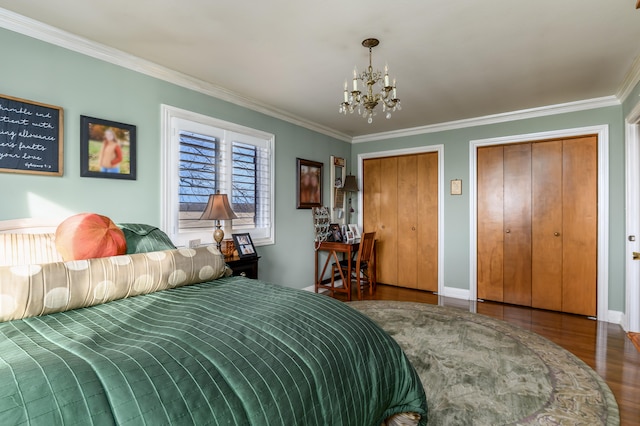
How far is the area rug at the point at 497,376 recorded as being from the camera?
185cm

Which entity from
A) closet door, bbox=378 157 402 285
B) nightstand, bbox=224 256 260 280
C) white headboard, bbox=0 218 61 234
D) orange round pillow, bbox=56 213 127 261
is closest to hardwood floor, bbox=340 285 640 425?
closet door, bbox=378 157 402 285

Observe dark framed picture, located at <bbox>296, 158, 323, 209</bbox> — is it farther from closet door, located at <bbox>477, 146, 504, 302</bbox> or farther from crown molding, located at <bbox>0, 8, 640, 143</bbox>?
closet door, located at <bbox>477, 146, 504, 302</bbox>

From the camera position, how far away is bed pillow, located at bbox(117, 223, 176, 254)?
78.3 inches

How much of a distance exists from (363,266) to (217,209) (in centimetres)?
252

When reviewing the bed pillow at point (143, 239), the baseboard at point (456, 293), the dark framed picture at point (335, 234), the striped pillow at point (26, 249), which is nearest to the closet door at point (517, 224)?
the baseboard at point (456, 293)

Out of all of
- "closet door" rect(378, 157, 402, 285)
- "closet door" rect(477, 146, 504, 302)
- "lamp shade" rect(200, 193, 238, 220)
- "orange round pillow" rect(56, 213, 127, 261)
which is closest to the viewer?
"orange round pillow" rect(56, 213, 127, 261)

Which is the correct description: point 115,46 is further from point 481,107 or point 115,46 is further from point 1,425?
point 481,107

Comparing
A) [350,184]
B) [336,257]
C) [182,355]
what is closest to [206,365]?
[182,355]

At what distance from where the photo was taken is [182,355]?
0.88m

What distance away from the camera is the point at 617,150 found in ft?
11.3

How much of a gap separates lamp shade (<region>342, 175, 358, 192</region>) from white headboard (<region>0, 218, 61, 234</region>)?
367cm

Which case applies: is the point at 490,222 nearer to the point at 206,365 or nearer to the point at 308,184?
the point at 308,184

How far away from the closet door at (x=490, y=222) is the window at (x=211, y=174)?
9.27 feet

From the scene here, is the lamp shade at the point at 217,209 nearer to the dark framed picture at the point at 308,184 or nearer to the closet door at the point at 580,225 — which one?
the dark framed picture at the point at 308,184
